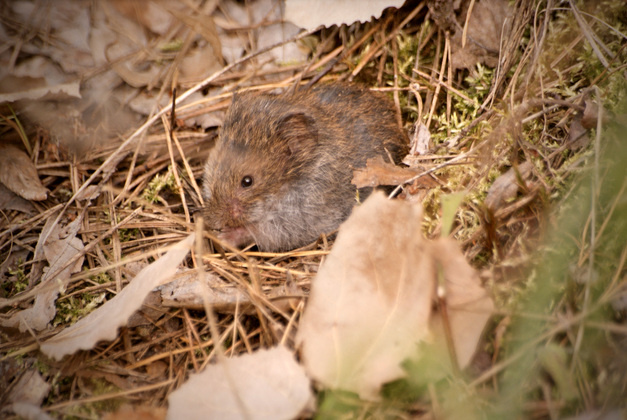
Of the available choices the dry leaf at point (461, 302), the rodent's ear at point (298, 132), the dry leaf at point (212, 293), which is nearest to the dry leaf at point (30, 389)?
the dry leaf at point (212, 293)

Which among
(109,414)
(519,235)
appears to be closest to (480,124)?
(519,235)

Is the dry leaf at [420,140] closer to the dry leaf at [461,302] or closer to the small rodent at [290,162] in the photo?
the small rodent at [290,162]

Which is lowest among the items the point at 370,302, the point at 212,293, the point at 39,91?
the point at 212,293

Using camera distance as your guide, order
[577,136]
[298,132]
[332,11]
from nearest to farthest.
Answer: [577,136]
[298,132]
[332,11]

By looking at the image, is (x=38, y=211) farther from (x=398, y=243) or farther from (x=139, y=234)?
(x=398, y=243)

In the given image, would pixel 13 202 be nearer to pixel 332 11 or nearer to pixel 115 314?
pixel 115 314

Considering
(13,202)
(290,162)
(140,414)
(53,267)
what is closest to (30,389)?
(140,414)

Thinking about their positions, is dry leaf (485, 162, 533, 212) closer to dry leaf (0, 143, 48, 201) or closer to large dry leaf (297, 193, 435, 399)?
large dry leaf (297, 193, 435, 399)
